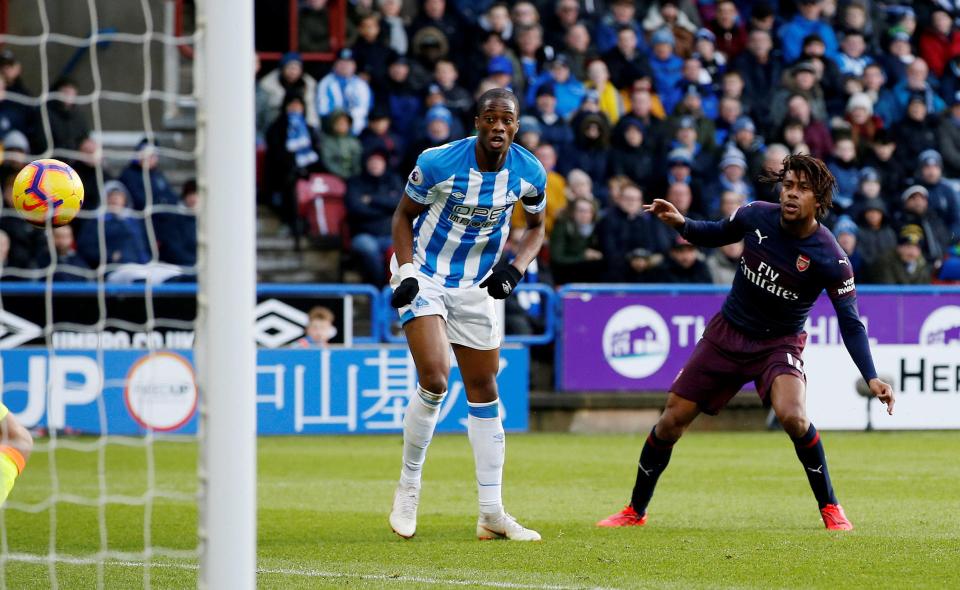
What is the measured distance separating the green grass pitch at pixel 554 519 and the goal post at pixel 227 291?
1.57 meters

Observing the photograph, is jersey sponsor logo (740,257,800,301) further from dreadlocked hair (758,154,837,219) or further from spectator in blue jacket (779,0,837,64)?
spectator in blue jacket (779,0,837,64)

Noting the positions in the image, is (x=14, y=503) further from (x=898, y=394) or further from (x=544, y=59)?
(x=544, y=59)

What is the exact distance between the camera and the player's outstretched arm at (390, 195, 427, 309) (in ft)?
24.3

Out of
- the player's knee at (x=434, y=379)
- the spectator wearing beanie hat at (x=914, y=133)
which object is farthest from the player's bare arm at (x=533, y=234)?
the spectator wearing beanie hat at (x=914, y=133)

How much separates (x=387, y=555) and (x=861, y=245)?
1107cm

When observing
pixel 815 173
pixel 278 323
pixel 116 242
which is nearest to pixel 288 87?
pixel 116 242

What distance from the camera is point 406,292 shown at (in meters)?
7.40

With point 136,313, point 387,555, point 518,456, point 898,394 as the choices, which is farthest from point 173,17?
point 387,555

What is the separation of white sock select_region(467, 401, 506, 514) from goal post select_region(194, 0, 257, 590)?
10.2ft

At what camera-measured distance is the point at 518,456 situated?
12.6m

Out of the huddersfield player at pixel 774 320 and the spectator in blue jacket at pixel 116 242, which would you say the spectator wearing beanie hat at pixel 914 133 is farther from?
the huddersfield player at pixel 774 320

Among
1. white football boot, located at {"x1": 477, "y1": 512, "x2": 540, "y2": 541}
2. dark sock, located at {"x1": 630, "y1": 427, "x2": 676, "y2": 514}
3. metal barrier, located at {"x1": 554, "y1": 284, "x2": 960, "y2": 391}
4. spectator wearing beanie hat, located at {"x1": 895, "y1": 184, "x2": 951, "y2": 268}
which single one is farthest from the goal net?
spectator wearing beanie hat, located at {"x1": 895, "y1": 184, "x2": 951, "y2": 268}

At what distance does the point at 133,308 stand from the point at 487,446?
282 inches

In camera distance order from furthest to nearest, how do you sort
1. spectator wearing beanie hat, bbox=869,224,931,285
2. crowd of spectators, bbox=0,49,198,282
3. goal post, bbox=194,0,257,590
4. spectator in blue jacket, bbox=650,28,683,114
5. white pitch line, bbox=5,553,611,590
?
spectator in blue jacket, bbox=650,28,683,114
spectator wearing beanie hat, bbox=869,224,931,285
crowd of spectators, bbox=0,49,198,282
white pitch line, bbox=5,553,611,590
goal post, bbox=194,0,257,590
